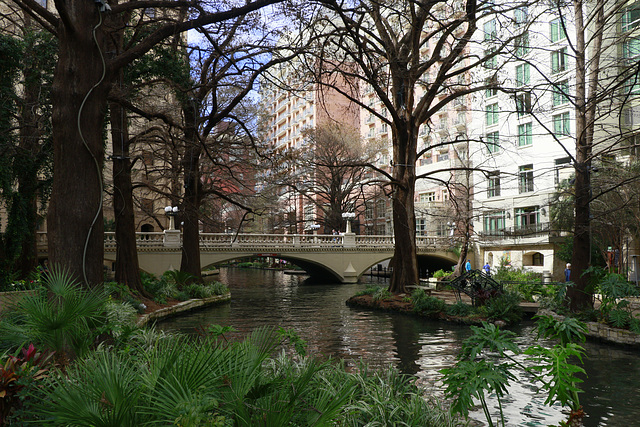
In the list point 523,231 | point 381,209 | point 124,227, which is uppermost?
point 381,209

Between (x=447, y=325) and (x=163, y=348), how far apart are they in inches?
576

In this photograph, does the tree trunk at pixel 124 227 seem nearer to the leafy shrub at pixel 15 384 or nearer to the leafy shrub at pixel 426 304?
the leafy shrub at pixel 426 304

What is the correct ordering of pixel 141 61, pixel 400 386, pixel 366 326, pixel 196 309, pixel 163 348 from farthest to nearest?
pixel 196 309
pixel 366 326
pixel 141 61
pixel 400 386
pixel 163 348

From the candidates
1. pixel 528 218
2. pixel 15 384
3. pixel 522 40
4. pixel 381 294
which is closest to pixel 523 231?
pixel 381 294

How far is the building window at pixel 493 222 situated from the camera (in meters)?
43.4

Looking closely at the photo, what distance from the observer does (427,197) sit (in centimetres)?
5494

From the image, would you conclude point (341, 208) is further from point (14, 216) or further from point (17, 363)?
point (17, 363)

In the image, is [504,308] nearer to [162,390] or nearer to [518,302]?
[518,302]

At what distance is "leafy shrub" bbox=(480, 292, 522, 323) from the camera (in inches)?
674

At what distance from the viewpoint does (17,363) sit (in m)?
4.52

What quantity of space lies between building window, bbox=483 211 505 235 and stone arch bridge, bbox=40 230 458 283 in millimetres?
3685

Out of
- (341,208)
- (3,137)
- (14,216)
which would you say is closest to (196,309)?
(14,216)

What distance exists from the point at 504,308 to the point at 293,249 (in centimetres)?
2485

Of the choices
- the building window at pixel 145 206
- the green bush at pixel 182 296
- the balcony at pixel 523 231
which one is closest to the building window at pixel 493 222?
the balcony at pixel 523 231
